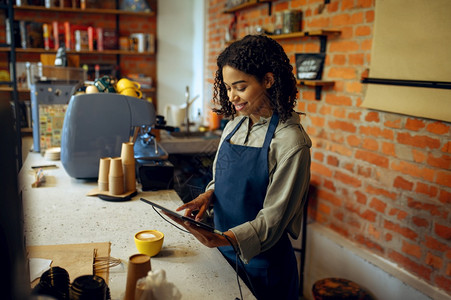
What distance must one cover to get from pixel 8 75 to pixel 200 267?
4402mm

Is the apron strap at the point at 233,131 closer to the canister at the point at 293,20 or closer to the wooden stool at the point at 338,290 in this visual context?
the wooden stool at the point at 338,290

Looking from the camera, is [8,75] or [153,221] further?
[8,75]

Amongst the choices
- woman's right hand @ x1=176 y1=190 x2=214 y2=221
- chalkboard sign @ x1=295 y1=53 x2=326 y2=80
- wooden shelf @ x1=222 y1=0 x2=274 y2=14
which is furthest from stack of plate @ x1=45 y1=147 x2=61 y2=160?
wooden shelf @ x1=222 y1=0 x2=274 y2=14

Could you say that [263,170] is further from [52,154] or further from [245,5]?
[245,5]

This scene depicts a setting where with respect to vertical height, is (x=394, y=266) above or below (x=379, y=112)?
below

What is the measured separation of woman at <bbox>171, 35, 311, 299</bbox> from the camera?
1.23 meters

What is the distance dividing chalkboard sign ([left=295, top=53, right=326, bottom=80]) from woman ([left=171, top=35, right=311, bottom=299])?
4.43 ft

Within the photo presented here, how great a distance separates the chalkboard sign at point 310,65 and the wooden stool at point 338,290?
132cm

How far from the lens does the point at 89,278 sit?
0.94 m

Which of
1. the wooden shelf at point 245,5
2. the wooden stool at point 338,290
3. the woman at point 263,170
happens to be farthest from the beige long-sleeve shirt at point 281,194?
the wooden shelf at point 245,5

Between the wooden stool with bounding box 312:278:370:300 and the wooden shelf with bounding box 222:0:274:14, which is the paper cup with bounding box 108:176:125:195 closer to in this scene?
the wooden stool with bounding box 312:278:370:300

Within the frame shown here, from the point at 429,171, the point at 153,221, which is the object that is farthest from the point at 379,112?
the point at 153,221

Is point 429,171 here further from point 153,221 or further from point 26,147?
point 26,147

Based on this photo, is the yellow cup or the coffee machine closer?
the yellow cup
